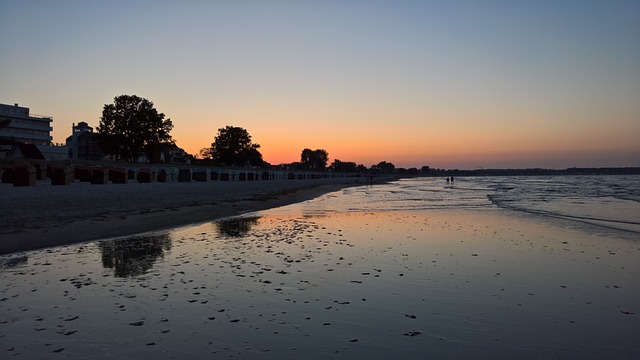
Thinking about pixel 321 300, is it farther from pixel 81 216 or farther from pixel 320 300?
pixel 81 216

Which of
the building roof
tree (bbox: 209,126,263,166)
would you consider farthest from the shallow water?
tree (bbox: 209,126,263,166)

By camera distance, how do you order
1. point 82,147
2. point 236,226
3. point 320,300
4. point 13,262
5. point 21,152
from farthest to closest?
point 82,147 → point 21,152 → point 236,226 → point 13,262 → point 320,300

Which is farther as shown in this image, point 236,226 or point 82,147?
point 82,147

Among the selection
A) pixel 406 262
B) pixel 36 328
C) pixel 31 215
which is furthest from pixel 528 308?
pixel 31 215

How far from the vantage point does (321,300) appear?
7.37 m

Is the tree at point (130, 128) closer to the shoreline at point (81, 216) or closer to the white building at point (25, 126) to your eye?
the white building at point (25, 126)

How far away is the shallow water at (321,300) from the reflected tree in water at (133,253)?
0.06m

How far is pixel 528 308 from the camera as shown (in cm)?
707

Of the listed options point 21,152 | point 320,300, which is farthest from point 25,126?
point 320,300

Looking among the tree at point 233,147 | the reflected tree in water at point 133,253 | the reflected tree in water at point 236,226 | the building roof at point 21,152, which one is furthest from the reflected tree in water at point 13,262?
the tree at point 233,147

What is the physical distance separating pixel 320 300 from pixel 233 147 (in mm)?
141828

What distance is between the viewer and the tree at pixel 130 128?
81.7 m

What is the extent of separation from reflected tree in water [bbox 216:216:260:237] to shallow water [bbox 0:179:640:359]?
2.46 metres

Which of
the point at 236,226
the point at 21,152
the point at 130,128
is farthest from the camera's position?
the point at 130,128
